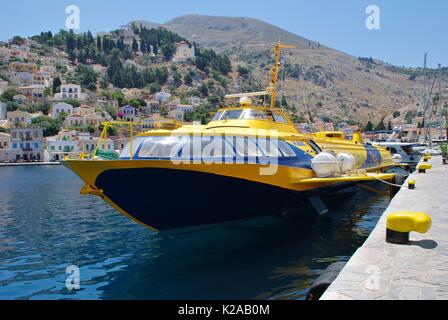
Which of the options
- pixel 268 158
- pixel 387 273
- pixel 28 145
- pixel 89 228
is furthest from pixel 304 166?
pixel 28 145

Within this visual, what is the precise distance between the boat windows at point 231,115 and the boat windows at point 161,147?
3.40 metres

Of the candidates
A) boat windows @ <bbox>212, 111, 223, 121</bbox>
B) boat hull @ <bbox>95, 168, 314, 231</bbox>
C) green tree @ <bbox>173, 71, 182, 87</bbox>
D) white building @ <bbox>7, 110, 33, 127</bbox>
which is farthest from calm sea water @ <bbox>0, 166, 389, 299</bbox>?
green tree @ <bbox>173, 71, 182, 87</bbox>

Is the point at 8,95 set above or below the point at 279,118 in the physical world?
above

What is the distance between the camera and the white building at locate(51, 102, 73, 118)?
437ft

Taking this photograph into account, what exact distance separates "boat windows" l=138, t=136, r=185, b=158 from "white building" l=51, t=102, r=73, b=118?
13121cm

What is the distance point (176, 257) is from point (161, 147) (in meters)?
3.01

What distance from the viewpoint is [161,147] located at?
38.5ft

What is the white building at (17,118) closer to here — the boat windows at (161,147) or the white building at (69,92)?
the white building at (69,92)

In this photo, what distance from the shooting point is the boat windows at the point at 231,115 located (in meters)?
14.8

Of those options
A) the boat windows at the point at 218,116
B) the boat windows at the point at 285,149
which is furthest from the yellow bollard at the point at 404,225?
the boat windows at the point at 218,116

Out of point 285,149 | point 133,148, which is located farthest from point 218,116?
point 133,148

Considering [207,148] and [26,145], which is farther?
[26,145]

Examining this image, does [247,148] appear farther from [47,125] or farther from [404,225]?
[47,125]
